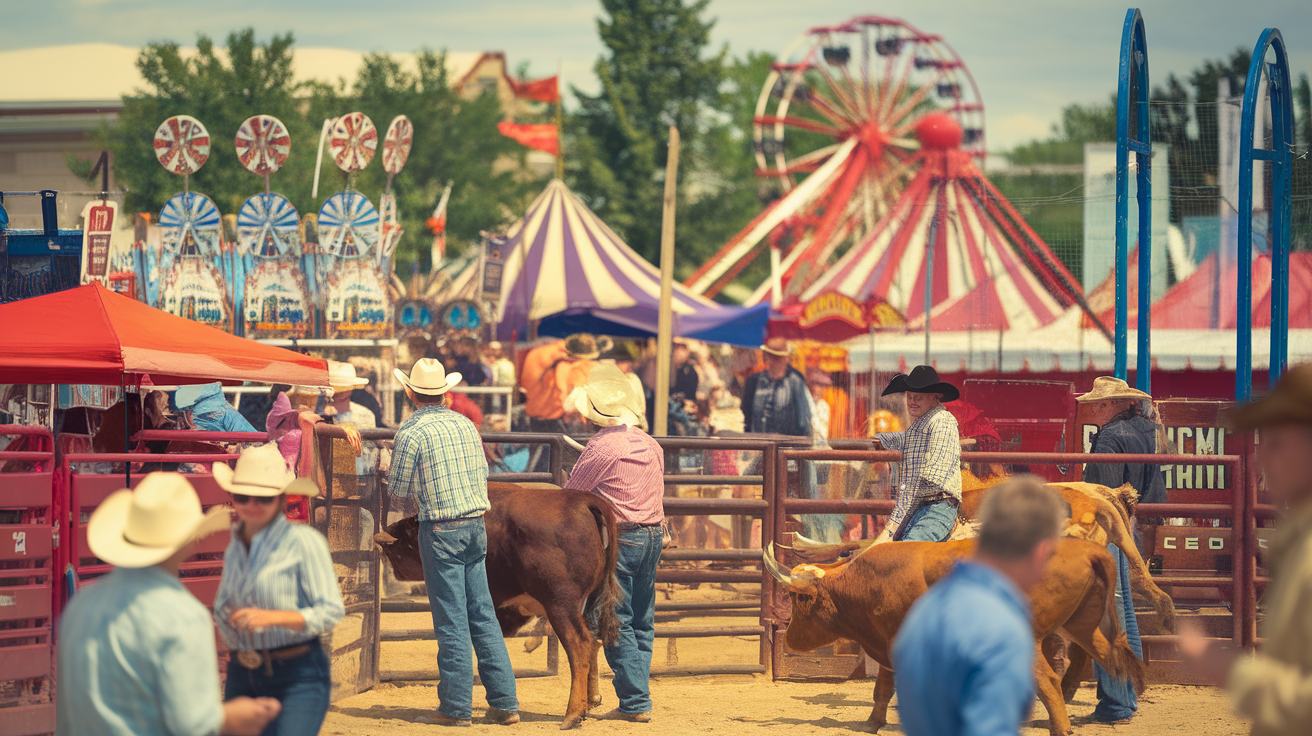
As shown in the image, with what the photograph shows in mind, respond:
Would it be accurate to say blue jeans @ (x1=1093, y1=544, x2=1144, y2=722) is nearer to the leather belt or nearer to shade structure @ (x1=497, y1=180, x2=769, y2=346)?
the leather belt

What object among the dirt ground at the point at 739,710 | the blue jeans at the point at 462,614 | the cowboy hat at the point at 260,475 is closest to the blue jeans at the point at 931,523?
the dirt ground at the point at 739,710

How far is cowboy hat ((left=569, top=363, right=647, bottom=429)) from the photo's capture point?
24.4 feet

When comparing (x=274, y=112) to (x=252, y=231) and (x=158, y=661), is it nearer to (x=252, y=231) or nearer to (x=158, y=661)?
(x=252, y=231)

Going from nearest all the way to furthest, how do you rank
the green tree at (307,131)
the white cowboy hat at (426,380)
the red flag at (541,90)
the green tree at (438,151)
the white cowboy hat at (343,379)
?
the white cowboy hat at (426,380)
the white cowboy hat at (343,379)
the red flag at (541,90)
the green tree at (307,131)
the green tree at (438,151)

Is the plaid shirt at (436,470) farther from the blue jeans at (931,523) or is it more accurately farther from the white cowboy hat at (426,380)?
the blue jeans at (931,523)

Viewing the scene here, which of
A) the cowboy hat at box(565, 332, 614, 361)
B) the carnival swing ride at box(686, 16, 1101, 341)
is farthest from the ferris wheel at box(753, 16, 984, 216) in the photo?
the cowboy hat at box(565, 332, 614, 361)

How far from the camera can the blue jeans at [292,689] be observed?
4.08m

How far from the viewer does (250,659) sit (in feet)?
13.4

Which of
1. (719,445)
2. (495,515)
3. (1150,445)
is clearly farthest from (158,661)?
(1150,445)

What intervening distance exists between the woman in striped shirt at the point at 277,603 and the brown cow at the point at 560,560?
3045 millimetres

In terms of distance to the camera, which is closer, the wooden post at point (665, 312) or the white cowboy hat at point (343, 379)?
the white cowboy hat at point (343, 379)

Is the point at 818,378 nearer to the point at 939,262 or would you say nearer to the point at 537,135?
the point at 537,135

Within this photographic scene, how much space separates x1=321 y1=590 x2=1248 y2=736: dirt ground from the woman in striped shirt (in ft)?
9.52

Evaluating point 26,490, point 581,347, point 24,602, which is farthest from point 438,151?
point 24,602
